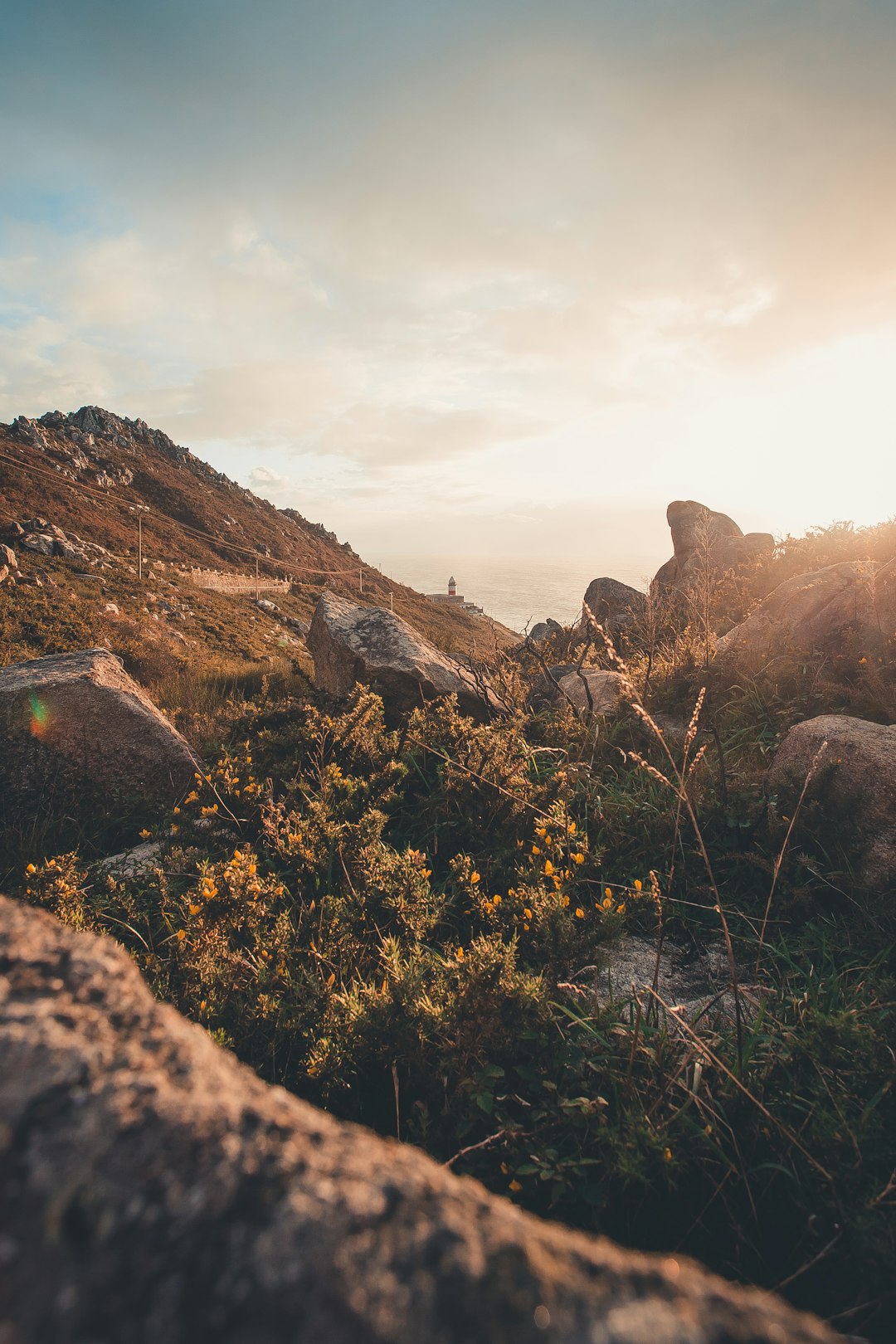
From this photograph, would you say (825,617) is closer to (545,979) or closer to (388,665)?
(388,665)

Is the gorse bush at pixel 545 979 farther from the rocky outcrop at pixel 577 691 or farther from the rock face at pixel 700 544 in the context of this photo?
the rock face at pixel 700 544

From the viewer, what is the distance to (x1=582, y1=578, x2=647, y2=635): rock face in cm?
1504

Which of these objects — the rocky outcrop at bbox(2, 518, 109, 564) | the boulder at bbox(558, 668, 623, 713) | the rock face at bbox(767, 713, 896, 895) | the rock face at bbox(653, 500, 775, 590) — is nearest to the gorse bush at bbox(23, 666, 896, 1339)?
the rock face at bbox(767, 713, 896, 895)

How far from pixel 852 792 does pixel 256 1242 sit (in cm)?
439

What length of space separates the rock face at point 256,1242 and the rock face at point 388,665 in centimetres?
576

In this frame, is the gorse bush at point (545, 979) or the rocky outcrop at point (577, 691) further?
the rocky outcrop at point (577, 691)

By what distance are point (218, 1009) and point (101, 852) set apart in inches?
99.5

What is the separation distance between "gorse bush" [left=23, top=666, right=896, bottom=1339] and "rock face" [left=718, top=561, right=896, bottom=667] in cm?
188

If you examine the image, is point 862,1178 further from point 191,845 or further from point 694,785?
point 191,845

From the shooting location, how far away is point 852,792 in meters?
3.95

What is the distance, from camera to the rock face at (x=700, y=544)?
561 inches

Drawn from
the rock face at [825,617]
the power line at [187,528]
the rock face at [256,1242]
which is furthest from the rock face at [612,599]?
the power line at [187,528]

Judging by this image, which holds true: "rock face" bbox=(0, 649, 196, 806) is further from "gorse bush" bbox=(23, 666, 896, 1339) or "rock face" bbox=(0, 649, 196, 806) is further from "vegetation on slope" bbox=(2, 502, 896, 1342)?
"gorse bush" bbox=(23, 666, 896, 1339)

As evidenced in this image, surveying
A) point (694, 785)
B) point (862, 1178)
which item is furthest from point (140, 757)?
point (862, 1178)
